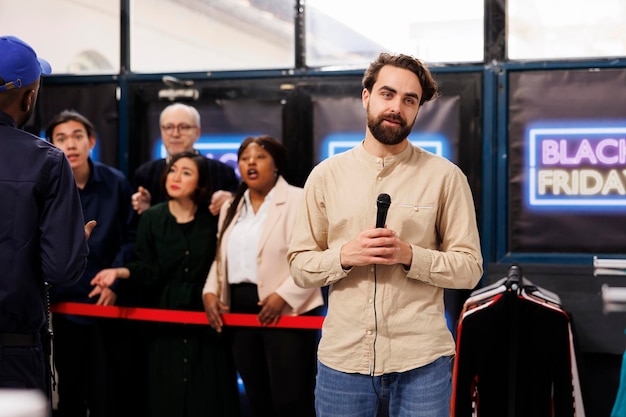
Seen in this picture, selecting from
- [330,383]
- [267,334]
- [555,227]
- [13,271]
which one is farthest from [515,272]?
[13,271]

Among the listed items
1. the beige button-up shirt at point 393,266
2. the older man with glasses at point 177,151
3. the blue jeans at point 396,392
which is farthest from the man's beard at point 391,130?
the older man with glasses at point 177,151

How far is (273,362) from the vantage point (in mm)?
4379

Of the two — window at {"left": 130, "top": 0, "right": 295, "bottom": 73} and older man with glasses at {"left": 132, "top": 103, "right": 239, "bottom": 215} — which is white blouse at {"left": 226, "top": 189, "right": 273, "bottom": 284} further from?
window at {"left": 130, "top": 0, "right": 295, "bottom": 73}

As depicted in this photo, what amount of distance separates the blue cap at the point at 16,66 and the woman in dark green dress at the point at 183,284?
180 centimetres

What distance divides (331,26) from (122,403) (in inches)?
104

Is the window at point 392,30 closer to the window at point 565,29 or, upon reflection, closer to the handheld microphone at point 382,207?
the window at point 565,29

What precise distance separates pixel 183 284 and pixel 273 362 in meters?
0.70

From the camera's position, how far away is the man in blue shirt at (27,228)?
283cm

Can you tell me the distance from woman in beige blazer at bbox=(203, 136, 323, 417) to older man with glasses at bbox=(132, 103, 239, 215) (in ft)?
1.60

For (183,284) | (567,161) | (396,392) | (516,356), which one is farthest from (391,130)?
(567,161)

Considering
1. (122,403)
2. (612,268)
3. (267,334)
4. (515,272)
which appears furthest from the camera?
(122,403)

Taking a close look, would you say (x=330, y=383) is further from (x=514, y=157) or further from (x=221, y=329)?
(x=514, y=157)

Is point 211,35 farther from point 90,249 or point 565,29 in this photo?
point 565,29

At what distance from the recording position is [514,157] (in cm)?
504
